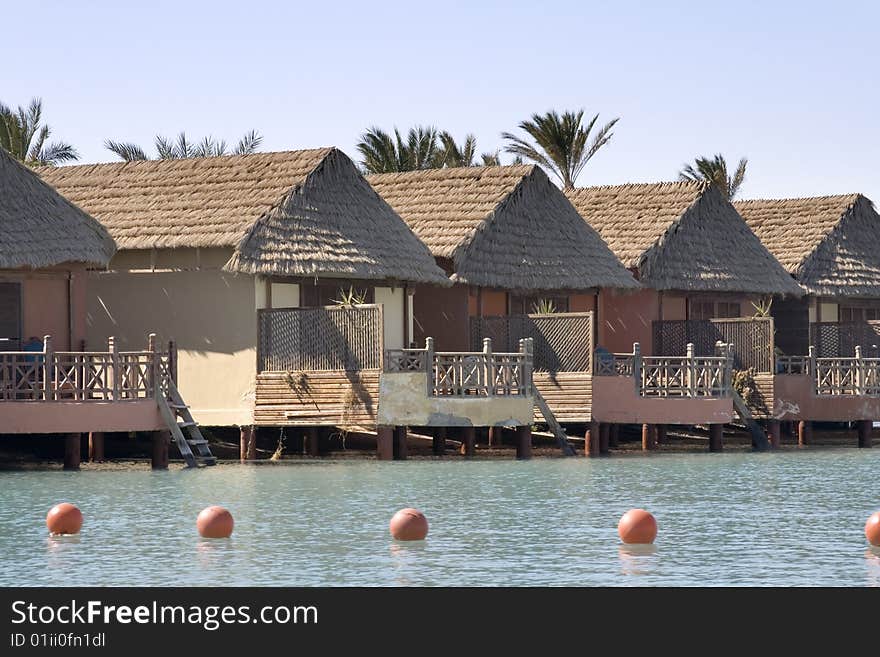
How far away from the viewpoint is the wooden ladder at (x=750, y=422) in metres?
38.6

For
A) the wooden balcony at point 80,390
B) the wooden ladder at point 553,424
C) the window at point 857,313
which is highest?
the window at point 857,313

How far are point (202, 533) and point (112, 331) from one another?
14261mm

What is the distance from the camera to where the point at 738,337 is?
128ft

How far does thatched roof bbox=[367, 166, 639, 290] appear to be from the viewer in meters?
37.3

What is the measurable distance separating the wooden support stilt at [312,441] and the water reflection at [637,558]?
1462cm

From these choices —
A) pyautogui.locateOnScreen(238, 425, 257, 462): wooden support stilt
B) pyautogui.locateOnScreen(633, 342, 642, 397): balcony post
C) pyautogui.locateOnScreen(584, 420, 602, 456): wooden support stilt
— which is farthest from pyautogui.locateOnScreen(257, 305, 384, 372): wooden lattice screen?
pyautogui.locateOnScreen(633, 342, 642, 397): balcony post

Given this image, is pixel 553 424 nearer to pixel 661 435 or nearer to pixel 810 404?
pixel 661 435

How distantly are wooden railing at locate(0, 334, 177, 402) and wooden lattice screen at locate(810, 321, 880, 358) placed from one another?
1787 centimetres

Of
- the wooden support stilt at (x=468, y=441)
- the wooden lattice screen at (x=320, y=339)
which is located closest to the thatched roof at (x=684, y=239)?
the wooden support stilt at (x=468, y=441)

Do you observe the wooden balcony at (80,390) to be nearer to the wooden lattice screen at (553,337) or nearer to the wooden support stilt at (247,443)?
the wooden support stilt at (247,443)

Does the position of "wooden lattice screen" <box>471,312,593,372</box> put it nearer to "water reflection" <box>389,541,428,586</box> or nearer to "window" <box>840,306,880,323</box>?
"window" <box>840,306,880,323</box>

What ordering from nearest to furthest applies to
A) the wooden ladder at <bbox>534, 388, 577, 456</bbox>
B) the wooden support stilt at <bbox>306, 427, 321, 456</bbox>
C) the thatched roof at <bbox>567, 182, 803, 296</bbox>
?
the wooden support stilt at <bbox>306, 427, 321, 456</bbox>, the wooden ladder at <bbox>534, 388, 577, 456</bbox>, the thatched roof at <bbox>567, 182, 803, 296</bbox>

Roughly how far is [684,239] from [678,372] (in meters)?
5.09
